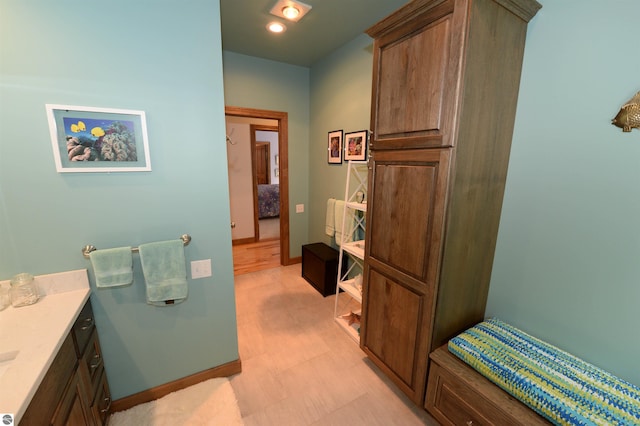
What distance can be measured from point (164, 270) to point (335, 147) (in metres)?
2.17

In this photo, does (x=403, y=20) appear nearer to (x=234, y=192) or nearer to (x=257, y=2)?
(x=257, y=2)

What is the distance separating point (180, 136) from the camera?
1.44 metres

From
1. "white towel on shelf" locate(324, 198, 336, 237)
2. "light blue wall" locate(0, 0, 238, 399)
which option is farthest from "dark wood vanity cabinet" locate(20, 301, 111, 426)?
"white towel on shelf" locate(324, 198, 336, 237)

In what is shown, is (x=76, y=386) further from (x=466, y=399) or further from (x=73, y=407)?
(x=466, y=399)

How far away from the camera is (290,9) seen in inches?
77.9

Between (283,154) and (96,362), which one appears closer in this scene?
(96,362)

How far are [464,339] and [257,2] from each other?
2.69 metres

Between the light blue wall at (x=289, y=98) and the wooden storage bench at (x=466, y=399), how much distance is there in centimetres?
258

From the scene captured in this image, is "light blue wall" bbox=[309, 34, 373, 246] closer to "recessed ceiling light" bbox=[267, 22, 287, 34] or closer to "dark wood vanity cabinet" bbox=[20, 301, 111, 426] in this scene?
"recessed ceiling light" bbox=[267, 22, 287, 34]

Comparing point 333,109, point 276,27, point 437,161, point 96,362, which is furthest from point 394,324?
point 276,27

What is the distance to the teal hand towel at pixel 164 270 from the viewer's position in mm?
1413

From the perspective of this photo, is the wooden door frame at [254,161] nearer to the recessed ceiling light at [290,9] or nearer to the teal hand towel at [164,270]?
the recessed ceiling light at [290,9]

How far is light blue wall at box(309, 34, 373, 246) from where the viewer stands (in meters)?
2.52

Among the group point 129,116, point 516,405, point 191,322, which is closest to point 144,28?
point 129,116
